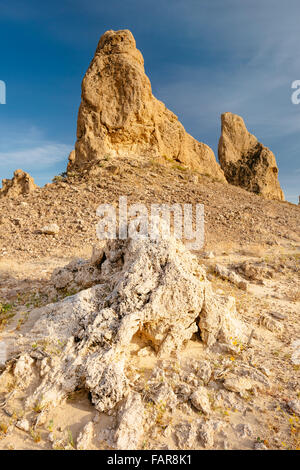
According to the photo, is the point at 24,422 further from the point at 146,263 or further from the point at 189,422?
the point at 146,263

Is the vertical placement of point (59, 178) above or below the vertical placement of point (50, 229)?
above

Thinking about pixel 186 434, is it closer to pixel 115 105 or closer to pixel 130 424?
pixel 130 424

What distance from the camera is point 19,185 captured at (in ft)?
71.3

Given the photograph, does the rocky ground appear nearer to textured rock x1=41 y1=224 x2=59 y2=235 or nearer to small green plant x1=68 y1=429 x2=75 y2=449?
small green plant x1=68 y1=429 x2=75 y2=449

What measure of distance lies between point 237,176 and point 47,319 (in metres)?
25.5

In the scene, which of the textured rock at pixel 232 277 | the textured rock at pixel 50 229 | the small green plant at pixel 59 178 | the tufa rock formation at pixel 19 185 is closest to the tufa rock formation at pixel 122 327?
the textured rock at pixel 232 277

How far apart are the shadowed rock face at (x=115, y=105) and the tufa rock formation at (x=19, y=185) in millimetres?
8274

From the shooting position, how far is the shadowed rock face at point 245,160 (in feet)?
81.2

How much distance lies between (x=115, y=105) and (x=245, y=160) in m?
16.3

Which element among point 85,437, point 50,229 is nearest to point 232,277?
point 85,437

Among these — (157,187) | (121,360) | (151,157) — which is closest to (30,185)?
(151,157)

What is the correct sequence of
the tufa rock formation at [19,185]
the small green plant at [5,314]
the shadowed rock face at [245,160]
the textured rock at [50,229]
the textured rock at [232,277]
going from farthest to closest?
1. the shadowed rock face at [245,160]
2. the tufa rock formation at [19,185]
3. the textured rock at [50,229]
4. the textured rock at [232,277]
5. the small green plant at [5,314]

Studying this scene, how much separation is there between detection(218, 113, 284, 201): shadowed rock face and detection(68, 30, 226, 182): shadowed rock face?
41.5ft

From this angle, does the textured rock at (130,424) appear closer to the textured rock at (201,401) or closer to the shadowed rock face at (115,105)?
the textured rock at (201,401)
